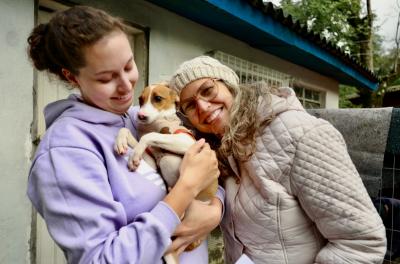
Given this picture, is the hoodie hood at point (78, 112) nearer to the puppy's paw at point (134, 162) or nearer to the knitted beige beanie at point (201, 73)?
the puppy's paw at point (134, 162)

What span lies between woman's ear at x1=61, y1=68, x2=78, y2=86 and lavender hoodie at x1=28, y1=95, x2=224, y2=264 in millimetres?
81

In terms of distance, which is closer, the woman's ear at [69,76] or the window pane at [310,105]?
the woman's ear at [69,76]

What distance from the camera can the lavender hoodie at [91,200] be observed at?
1034mm

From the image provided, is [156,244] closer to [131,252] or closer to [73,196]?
[131,252]

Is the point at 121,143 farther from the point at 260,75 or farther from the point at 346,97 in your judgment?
the point at 346,97

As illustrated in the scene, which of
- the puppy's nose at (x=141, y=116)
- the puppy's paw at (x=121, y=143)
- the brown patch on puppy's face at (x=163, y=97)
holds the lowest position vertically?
the puppy's paw at (x=121, y=143)

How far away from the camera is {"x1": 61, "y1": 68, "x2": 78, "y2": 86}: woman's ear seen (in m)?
1.23

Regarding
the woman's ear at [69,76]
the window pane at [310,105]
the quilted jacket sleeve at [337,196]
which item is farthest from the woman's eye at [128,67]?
the window pane at [310,105]

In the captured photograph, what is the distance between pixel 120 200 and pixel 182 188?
209 mm

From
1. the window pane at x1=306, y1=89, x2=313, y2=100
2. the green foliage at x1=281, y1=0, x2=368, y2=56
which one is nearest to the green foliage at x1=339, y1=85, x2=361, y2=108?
the green foliage at x1=281, y1=0, x2=368, y2=56

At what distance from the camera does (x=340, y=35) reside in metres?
12.5

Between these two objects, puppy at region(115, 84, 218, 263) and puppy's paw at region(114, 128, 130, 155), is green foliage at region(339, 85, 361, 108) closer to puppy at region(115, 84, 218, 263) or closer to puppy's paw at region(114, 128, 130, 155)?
puppy at region(115, 84, 218, 263)

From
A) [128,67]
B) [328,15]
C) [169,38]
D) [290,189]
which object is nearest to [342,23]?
[328,15]

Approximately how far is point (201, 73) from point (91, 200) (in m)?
0.90
